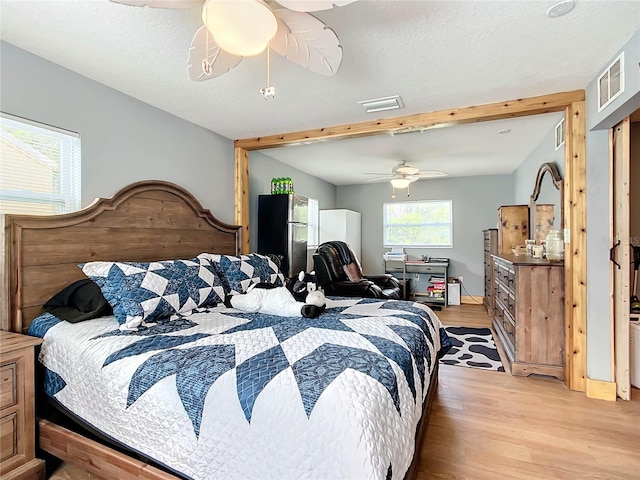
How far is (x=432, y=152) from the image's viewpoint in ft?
14.8

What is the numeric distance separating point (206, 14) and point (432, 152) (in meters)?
3.78

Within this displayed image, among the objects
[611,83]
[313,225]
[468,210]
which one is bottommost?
[313,225]

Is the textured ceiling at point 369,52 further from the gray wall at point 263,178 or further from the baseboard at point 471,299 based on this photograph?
the baseboard at point 471,299

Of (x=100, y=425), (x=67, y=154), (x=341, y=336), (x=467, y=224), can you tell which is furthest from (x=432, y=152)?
(x=100, y=425)

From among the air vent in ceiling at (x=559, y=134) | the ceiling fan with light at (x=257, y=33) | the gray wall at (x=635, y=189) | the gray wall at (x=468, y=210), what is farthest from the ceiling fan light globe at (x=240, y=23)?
the gray wall at (x=468, y=210)

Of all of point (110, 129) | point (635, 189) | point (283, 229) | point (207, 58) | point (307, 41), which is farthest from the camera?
point (283, 229)

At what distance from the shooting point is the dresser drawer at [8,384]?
62.6 inches

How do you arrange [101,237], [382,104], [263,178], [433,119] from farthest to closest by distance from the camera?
[263,178], [433,119], [382,104], [101,237]

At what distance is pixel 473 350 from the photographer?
350 cm

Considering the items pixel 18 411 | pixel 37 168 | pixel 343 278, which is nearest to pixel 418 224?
pixel 343 278

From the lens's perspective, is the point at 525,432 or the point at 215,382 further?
the point at 525,432

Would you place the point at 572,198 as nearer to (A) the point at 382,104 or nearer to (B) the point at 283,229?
(A) the point at 382,104

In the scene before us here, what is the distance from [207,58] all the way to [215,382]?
1488 mm

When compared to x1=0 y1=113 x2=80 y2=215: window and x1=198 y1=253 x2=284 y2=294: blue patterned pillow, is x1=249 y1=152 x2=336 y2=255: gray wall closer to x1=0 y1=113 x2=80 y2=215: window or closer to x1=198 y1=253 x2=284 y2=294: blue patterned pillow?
x1=198 y1=253 x2=284 y2=294: blue patterned pillow
